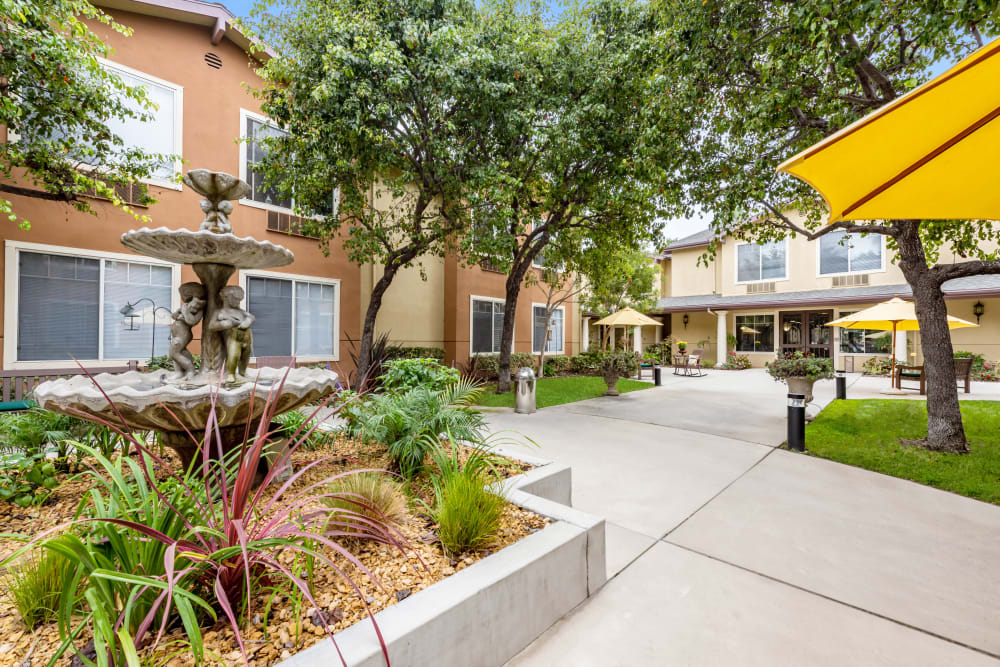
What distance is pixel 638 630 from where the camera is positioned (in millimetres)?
2297

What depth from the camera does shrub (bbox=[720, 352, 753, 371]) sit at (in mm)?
19172

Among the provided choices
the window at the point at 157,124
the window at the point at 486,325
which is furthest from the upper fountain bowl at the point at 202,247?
the window at the point at 486,325

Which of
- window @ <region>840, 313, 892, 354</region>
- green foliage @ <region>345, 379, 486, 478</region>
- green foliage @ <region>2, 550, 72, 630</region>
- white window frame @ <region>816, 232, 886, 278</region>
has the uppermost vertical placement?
white window frame @ <region>816, 232, 886, 278</region>

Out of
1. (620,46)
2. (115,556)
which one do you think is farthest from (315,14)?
(115,556)

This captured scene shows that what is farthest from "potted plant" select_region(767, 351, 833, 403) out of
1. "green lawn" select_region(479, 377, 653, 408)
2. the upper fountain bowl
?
the upper fountain bowl

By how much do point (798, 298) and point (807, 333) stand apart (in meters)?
1.75

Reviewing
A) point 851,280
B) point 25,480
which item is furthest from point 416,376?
point 851,280

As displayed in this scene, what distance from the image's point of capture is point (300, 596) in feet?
6.35

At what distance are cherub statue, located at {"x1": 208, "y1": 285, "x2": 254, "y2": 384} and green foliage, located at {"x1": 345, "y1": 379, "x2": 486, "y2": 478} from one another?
114 cm

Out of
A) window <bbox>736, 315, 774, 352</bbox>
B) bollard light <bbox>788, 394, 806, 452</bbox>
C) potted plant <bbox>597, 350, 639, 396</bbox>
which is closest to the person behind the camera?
bollard light <bbox>788, 394, 806, 452</bbox>

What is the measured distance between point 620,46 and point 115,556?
10663 millimetres

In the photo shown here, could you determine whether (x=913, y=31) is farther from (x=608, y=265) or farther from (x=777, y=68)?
(x=608, y=265)

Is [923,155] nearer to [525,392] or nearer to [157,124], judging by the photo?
[525,392]

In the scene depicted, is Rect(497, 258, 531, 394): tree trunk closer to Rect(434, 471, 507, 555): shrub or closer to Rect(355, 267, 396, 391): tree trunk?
Rect(355, 267, 396, 391): tree trunk
